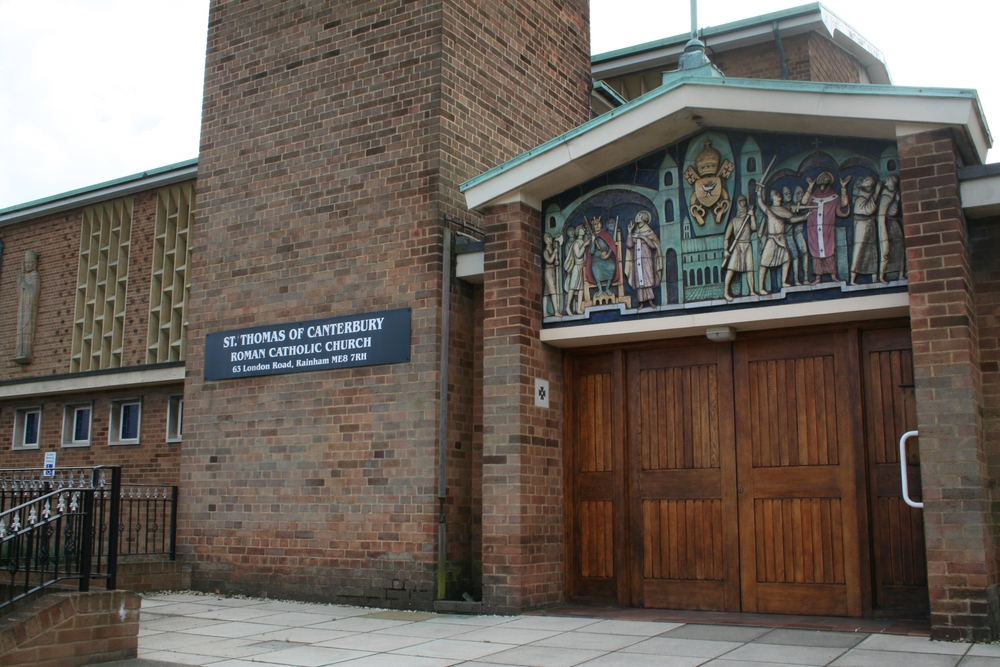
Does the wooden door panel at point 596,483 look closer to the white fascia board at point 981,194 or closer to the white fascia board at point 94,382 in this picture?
the white fascia board at point 981,194

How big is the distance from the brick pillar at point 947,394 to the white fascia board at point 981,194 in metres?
0.16

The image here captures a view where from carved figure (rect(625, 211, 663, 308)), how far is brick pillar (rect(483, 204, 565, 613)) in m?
1.05

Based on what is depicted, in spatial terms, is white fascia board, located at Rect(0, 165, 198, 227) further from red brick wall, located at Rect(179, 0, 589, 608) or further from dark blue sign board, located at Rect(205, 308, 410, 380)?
dark blue sign board, located at Rect(205, 308, 410, 380)

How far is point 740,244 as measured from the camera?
8812 mm

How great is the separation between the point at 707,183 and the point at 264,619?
606 centimetres

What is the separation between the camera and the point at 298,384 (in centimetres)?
1108

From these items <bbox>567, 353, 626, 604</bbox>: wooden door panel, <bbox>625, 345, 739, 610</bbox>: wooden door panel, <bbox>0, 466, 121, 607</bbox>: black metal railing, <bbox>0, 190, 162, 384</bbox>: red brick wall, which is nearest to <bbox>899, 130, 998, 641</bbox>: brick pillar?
<bbox>625, 345, 739, 610</bbox>: wooden door panel

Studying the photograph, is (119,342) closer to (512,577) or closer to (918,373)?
(512,577)

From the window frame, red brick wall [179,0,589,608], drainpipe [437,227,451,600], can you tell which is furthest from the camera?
the window frame

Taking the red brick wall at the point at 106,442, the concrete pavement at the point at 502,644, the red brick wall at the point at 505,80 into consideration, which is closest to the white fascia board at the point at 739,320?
the red brick wall at the point at 505,80

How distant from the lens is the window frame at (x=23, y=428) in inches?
678

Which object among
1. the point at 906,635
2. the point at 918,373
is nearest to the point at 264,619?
the point at 906,635

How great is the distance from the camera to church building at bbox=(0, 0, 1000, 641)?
802 cm

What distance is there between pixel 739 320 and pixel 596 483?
2.37 meters
